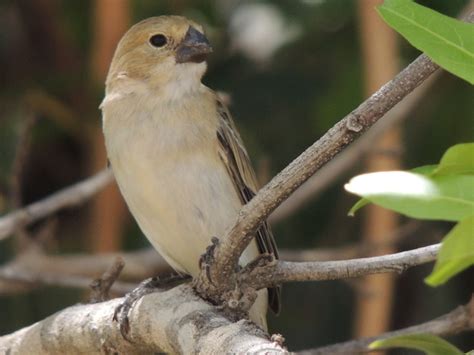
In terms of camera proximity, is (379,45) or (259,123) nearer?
(379,45)

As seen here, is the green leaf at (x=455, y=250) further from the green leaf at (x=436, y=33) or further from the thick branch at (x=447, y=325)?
the thick branch at (x=447, y=325)

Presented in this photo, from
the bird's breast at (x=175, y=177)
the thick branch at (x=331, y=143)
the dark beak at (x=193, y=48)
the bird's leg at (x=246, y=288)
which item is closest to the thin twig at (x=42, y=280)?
the bird's breast at (x=175, y=177)

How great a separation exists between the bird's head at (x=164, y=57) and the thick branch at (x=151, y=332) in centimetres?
102

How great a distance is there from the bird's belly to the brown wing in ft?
0.16

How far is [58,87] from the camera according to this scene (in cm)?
548

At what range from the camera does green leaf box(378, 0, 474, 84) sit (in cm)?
192

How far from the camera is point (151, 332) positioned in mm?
3008

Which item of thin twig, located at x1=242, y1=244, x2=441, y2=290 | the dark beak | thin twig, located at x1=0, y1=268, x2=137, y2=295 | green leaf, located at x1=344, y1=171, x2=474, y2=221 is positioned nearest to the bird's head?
the dark beak

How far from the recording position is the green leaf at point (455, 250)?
60.3 inches

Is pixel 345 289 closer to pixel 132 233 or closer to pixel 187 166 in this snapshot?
pixel 132 233

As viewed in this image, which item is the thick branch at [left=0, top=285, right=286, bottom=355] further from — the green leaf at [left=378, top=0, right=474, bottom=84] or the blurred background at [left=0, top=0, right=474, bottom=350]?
the blurred background at [left=0, top=0, right=474, bottom=350]

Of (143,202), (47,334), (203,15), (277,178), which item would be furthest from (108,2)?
(277,178)

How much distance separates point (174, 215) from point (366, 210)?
1.74 meters

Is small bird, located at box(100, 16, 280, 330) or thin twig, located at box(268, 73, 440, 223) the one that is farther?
thin twig, located at box(268, 73, 440, 223)
